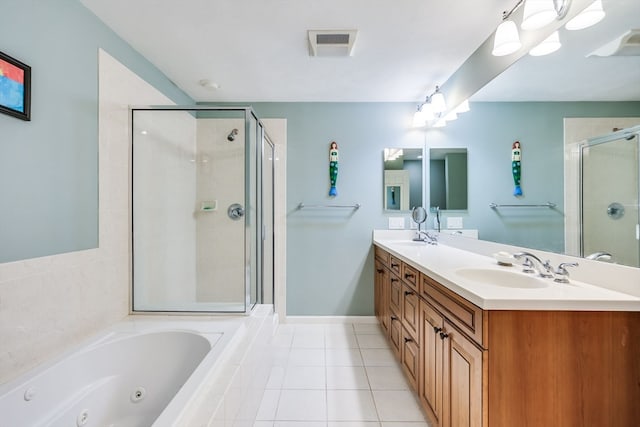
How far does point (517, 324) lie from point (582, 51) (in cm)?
127

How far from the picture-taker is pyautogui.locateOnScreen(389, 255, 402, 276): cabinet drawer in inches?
Answer: 77.0

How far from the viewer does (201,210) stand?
2.55 m

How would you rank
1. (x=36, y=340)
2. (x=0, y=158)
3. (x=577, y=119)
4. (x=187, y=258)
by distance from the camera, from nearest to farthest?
(x=0, y=158) → (x=36, y=340) → (x=577, y=119) → (x=187, y=258)

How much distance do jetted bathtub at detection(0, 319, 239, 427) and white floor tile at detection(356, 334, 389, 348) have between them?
1.32 meters

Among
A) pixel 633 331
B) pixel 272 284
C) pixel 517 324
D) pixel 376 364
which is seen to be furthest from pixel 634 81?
pixel 272 284

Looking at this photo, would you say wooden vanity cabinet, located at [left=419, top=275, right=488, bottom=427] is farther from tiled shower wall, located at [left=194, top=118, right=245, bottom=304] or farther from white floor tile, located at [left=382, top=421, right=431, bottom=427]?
tiled shower wall, located at [left=194, top=118, right=245, bottom=304]

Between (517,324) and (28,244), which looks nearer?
(517,324)

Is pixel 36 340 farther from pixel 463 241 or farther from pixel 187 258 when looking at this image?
pixel 463 241

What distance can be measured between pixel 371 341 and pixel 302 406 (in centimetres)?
98

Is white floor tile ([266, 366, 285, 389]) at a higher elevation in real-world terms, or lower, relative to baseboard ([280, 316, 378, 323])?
lower

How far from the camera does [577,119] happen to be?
125 cm

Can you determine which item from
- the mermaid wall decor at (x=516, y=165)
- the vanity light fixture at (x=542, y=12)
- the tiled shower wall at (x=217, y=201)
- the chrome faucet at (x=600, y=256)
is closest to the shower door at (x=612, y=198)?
the chrome faucet at (x=600, y=256)

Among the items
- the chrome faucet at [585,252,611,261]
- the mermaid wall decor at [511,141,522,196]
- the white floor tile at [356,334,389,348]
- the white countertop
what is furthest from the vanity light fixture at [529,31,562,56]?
the white floor tile at [356,334,389,348]

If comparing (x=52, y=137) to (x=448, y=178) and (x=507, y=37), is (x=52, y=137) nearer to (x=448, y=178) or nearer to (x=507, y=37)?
(x=507, y=37)
